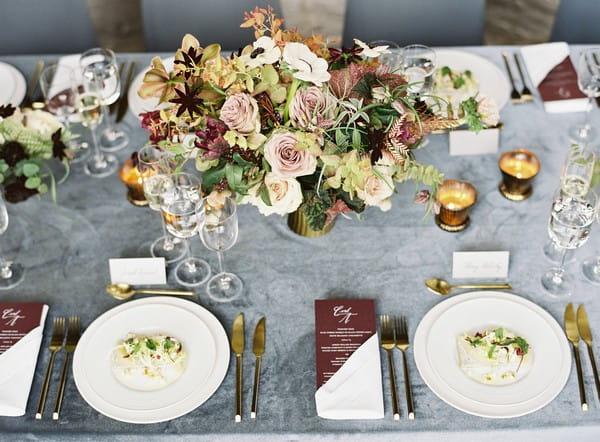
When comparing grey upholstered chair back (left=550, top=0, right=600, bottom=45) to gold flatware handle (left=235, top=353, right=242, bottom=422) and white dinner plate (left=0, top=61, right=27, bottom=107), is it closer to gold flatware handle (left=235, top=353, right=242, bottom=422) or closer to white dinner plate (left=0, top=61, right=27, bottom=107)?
gold flatware handle (left=235, top=353, right=242, bottom=422)

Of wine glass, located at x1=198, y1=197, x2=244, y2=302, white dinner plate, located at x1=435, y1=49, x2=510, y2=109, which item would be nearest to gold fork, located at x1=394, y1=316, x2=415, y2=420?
wine glass, located at x1=198, y1=197, x2=244, y2=302

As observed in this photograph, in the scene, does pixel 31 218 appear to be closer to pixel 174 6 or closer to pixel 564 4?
pixel 174 6

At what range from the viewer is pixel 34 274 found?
6.18 feet

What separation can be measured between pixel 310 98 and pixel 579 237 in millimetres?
727

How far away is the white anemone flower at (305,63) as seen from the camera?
4.71 feet

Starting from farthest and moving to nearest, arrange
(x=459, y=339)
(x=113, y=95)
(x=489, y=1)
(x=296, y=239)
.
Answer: (x=489, y=1) < (x=113, y=95) < (x=296, y=239) < (x=459, y=339)

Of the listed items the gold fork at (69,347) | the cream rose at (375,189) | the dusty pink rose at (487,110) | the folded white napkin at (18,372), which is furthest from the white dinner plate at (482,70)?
the folded white napkin at (18,372)

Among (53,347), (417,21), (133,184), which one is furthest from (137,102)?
(417,21)

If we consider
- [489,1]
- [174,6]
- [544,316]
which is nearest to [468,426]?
[544,316]

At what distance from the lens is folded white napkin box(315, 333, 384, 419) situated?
1.53m

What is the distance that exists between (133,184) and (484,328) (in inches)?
40.6

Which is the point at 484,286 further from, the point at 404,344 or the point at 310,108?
the point at 310,108

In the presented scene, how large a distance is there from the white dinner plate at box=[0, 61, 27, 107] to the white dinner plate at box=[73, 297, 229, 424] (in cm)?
99

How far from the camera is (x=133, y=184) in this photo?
2.04 m
